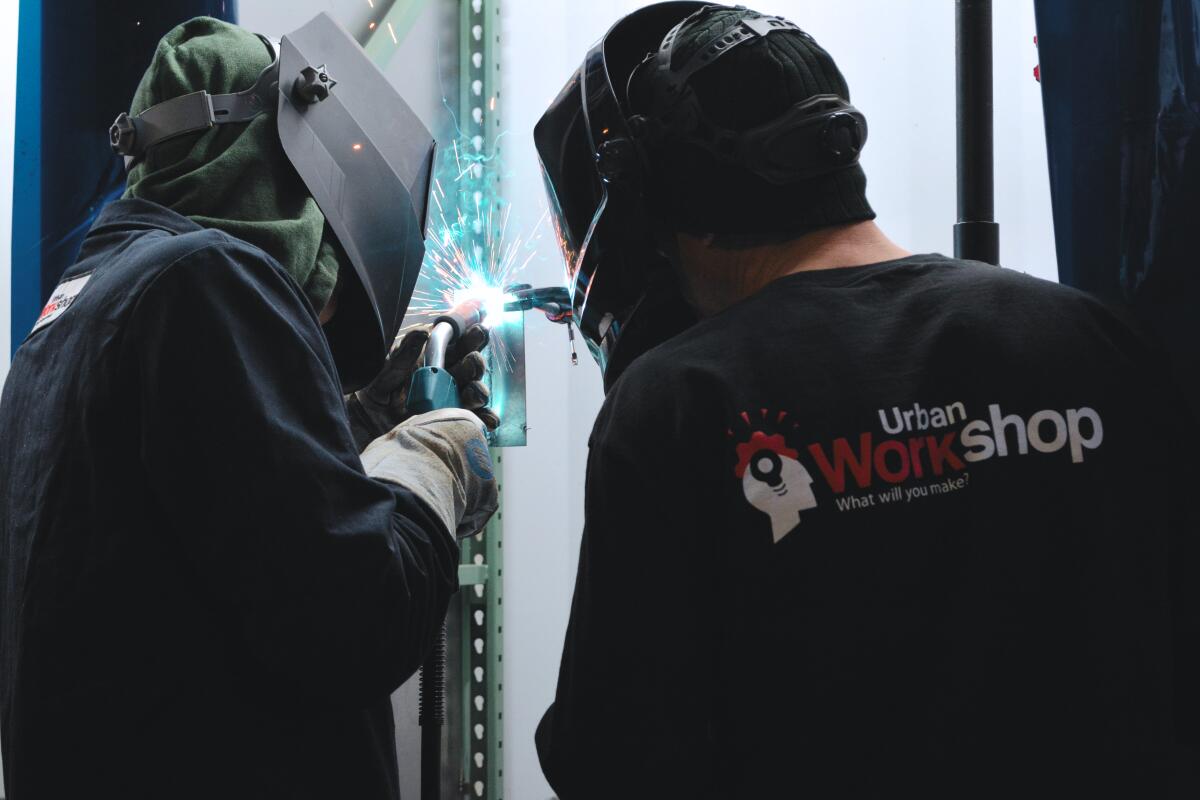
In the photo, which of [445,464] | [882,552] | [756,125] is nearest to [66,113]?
[445,464]

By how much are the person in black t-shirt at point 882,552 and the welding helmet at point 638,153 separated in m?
0.01

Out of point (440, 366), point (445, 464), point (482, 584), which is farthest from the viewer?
point (482, 584)

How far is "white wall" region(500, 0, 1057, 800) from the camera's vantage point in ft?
5.57

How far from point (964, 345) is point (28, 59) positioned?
155 centimetres

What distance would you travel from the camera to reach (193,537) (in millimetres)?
939

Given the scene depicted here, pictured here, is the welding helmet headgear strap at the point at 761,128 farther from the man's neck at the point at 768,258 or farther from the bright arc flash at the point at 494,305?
the bright arc flash at the point at 494,305

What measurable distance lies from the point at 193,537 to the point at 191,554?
2 cm

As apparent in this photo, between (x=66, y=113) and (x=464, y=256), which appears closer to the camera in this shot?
(x=66, y=113)

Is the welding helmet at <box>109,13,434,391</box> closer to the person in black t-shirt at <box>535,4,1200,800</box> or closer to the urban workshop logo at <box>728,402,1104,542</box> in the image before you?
the person in black t-shirt at <box>535,4,1200,800</box>

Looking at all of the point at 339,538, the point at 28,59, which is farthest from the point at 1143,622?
the point at 28,59

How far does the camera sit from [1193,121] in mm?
1077

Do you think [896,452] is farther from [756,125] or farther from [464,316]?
[464,316]

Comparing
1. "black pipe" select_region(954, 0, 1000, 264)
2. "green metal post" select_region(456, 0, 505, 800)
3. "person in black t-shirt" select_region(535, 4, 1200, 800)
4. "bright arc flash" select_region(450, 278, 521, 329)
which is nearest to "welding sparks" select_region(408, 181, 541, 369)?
"green metal post" select_region(456, 0, 505, 800)

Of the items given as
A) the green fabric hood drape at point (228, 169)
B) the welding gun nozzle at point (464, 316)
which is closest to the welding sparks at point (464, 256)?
the welding gun nozzle at point (464, 316)
